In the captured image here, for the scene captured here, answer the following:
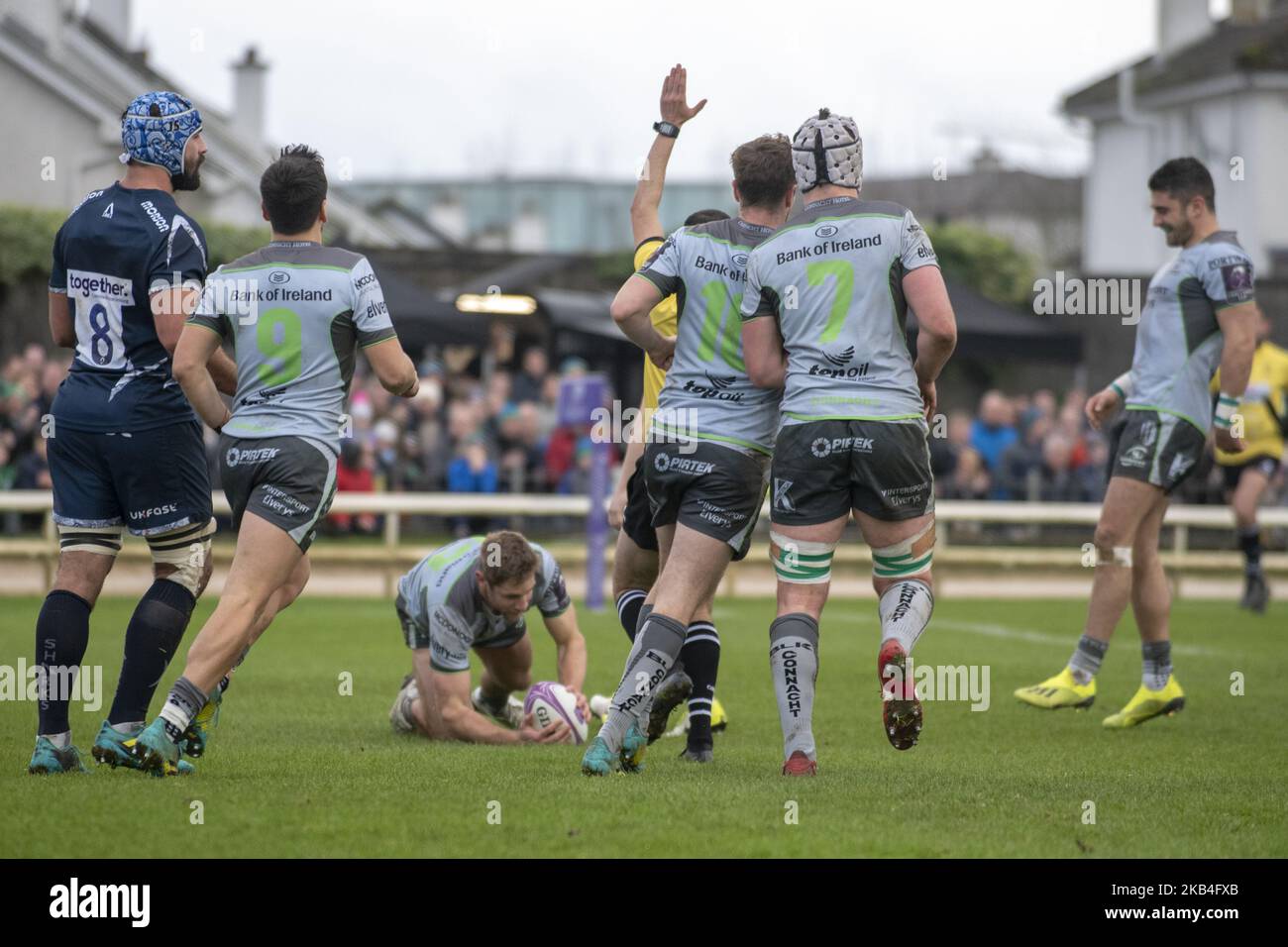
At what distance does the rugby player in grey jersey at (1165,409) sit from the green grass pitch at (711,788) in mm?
324

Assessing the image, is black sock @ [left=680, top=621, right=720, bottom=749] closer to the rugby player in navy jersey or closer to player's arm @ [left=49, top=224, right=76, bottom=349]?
the rugby player in navy jersey

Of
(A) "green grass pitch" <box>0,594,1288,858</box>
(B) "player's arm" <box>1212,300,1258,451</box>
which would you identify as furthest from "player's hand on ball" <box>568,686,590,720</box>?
(B) "player's arm" <box>1212,300,1258,451</box>

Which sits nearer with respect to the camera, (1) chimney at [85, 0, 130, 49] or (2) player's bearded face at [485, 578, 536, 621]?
(2) player's bearded face at [485, 578, 536, 621]

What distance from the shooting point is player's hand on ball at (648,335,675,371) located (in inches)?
277

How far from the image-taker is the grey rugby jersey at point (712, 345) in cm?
685

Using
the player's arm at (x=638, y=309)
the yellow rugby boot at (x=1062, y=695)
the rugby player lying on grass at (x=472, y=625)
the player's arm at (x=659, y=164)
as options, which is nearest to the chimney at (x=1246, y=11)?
the yellow rugby boot at (x=1062, y=695)

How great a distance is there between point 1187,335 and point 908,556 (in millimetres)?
3004

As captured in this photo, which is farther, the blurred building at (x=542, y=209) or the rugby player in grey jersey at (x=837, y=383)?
the blurred building at (x=542, y=209)

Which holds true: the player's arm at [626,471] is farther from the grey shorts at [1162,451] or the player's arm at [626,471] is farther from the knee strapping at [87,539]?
the grey shorts at [1162,451]

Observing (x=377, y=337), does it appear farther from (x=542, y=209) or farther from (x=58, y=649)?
(x=542, y=209)

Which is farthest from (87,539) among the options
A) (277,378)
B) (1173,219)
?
(1173,219)

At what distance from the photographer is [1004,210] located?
52.1 m

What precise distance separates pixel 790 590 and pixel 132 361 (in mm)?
2594
